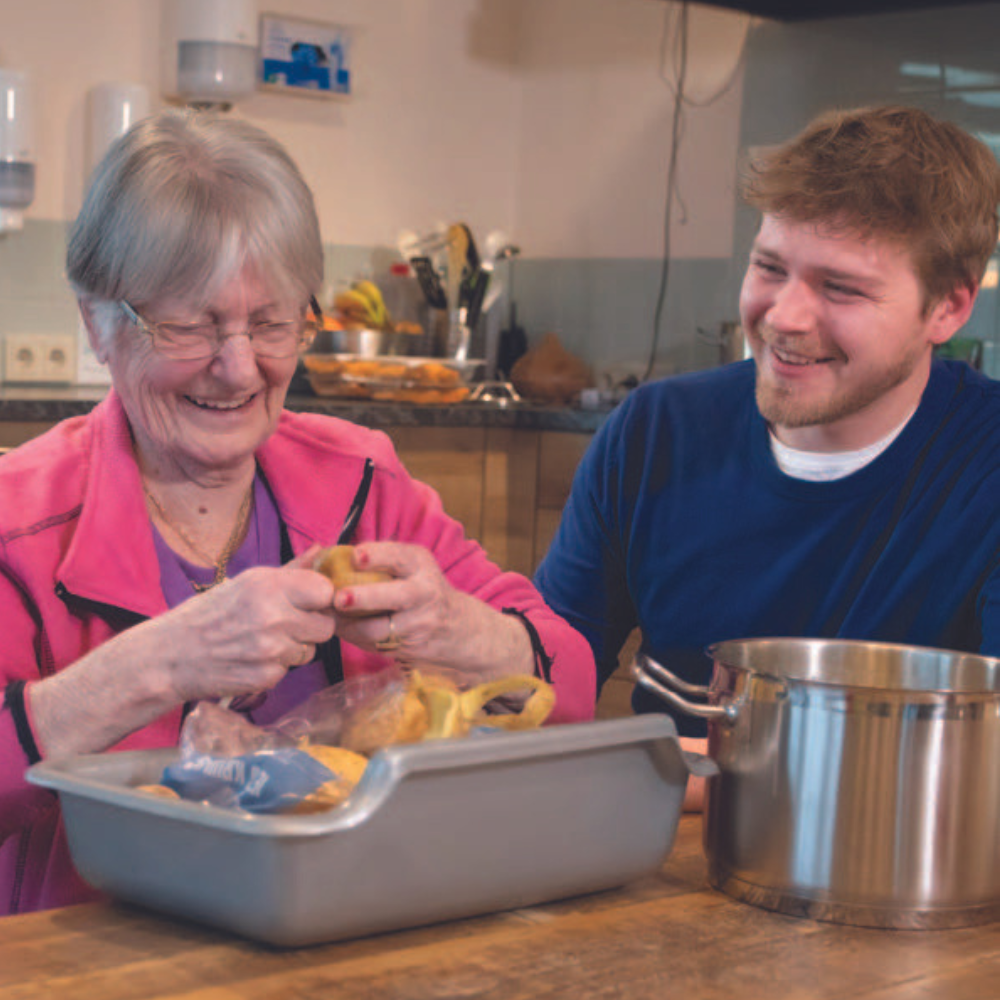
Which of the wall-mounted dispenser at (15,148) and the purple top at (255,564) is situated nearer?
the purple top at (255,564)

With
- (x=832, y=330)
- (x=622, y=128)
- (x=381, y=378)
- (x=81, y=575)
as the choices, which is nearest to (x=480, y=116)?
(x=622, y=128)

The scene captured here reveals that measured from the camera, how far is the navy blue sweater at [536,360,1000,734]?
158 centimetres

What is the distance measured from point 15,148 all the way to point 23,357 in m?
0.48

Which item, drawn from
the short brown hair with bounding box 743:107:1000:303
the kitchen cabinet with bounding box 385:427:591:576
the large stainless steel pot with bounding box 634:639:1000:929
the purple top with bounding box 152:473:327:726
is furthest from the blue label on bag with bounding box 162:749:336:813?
the kitchen cabinet with bounding box 385:427:591:576

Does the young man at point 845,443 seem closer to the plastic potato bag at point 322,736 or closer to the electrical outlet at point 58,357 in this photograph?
the plastic potato bag at point 322,736

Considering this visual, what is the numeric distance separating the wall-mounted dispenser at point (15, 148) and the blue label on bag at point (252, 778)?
2690 mm

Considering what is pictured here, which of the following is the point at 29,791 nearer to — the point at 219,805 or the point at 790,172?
the point at 219,805

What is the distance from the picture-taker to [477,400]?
3779mm

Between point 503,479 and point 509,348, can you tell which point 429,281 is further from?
point 503,479

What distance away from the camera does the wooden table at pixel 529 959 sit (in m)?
0.83

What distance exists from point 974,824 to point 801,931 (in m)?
0.12

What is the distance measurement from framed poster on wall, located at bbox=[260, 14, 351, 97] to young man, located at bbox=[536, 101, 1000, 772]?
244 centimetres

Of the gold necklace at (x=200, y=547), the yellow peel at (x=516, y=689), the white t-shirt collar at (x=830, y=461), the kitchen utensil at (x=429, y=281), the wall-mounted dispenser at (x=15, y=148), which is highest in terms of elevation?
the wall-mounted dispenser at (x=15, y=148)

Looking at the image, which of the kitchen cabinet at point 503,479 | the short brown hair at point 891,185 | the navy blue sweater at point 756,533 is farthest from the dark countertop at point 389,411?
the short brown hair at point 891,185
